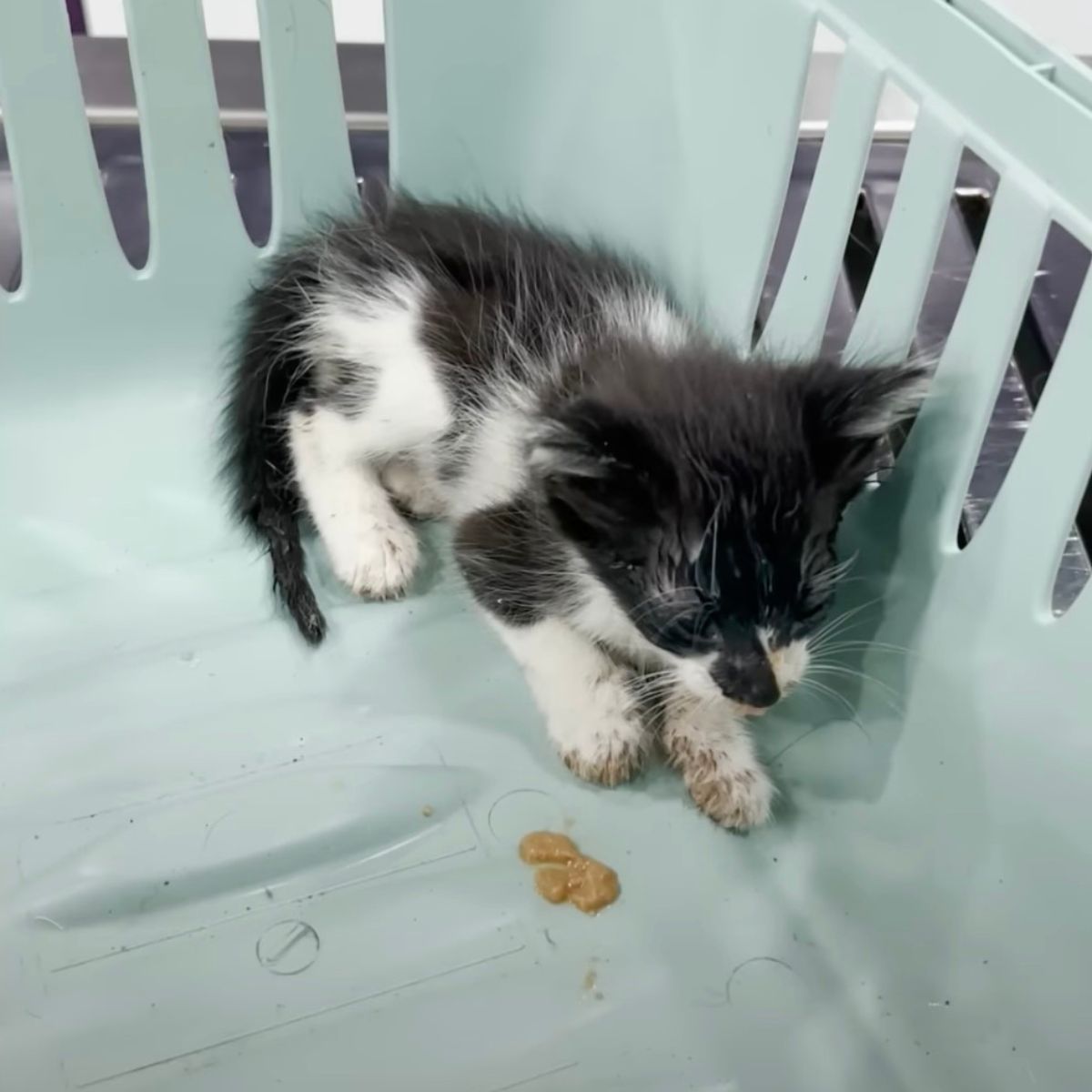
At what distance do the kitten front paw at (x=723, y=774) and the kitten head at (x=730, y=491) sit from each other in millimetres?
218

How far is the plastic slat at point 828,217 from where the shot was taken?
1146 millimetres

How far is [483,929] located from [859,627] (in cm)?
49

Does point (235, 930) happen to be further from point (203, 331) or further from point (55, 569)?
point (203, 331)

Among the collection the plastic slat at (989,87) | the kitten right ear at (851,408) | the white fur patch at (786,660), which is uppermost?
the plastic slat at (989,87)

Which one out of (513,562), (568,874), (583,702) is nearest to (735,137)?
(513,562)

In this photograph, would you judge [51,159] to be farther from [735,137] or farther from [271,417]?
[735,137]

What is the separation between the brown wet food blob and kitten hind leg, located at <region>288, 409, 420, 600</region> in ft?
1.18

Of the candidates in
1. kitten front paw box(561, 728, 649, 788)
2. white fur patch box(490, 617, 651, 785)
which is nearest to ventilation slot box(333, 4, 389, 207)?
white fur patch box(490, 617, 651, 785)

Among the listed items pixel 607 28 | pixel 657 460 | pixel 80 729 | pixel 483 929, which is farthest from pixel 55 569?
pixel 607 28

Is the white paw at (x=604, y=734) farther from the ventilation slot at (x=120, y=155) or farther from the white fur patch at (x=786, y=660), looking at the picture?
the ventilation slot at (x=120, y=155)

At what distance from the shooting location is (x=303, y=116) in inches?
60.9

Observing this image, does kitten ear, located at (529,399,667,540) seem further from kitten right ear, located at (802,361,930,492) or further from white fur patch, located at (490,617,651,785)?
white fur patch, located at (490,617,651,785)

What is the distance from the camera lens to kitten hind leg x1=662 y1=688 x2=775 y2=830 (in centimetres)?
122

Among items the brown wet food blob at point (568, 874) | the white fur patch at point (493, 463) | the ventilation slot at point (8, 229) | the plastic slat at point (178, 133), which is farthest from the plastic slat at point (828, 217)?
the ventilation slot at point (8, 229)
